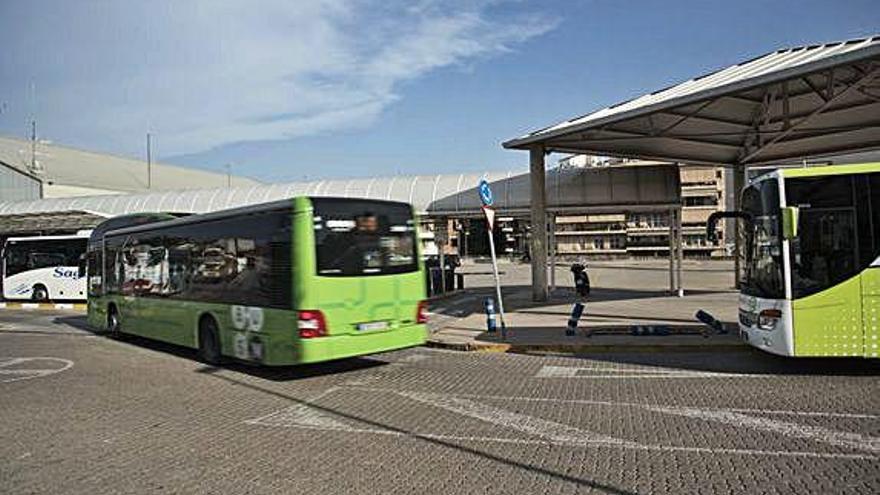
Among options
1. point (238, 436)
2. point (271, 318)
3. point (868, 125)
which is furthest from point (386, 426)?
point (868, 125)

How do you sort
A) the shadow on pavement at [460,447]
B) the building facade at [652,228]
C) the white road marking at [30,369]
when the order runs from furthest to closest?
1. the building facade at [652,228]
2. the white road marking at [30,369]
3. the shadow on pavement at [460,447]

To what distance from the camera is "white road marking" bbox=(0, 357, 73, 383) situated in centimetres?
1056

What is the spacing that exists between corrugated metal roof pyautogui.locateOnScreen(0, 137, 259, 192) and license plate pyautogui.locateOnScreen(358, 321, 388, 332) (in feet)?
217

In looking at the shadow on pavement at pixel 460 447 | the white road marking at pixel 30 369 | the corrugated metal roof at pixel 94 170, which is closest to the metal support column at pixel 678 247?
the shadow on pavement at pixel 460 447

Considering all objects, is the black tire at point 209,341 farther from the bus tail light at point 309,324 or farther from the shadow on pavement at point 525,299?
the shadow on pavement at point 525,299

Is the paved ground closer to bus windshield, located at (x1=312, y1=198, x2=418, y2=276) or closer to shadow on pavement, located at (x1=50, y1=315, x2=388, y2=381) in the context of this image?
shadow on pavement, located at (x1=50, y1=315, x2=388, y2=381)

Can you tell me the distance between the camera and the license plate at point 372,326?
32.6 feet

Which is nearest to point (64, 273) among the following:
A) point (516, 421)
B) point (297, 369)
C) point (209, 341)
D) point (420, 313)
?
point (209, 341)

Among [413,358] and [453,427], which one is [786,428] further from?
[413,358]

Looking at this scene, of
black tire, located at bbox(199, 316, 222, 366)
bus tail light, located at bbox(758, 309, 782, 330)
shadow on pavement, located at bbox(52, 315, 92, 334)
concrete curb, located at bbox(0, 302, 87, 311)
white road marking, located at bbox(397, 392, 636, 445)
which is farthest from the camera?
concrete curb, located at bbox(0, 302, 87, 311)

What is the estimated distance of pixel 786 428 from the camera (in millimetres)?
6453

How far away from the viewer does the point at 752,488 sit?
15.9 feet

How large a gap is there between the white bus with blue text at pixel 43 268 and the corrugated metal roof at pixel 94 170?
1692 inches

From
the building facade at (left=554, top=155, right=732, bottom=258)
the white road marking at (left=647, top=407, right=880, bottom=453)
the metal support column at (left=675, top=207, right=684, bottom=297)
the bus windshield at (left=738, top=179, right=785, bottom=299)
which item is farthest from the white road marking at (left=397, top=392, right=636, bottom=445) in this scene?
the building facade at (left=554, top=155, right=732, bottom=258)
